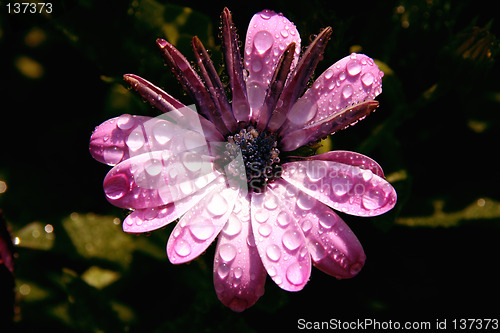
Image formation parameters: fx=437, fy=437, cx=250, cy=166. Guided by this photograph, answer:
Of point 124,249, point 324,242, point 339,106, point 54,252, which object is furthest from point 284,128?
point 54,252

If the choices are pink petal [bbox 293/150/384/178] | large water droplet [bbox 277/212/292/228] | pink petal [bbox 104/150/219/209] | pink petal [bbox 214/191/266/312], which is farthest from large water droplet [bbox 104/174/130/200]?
pink petal [bbox 293/150/384/178]

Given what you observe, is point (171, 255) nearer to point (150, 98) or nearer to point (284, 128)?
point (150, 98)

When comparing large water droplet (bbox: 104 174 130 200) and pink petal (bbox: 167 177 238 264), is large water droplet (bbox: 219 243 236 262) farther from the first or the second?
large water droplet (bbox: 104 174 130 200)

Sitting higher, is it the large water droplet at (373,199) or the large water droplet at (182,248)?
the large water droplet at (373,199)

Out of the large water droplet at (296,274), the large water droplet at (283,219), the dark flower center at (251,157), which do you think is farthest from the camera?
the dark flower center at (251,157)

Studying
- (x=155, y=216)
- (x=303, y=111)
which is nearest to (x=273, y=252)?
(x=155, y=216)

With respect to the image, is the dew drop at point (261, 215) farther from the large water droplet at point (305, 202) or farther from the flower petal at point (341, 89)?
the flower petal at point (341, 89)

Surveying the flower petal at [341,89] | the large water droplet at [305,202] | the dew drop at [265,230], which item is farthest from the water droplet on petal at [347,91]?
the dew drop at [265,230]

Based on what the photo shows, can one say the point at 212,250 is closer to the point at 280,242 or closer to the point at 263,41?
the point at 280,242
